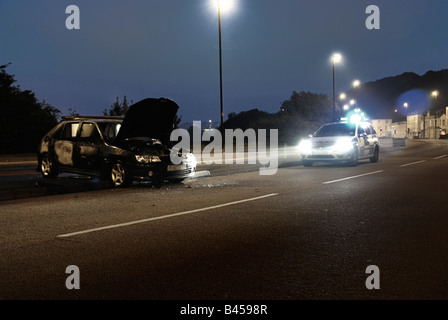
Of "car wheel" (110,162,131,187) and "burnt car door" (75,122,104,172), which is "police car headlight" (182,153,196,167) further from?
"burnt car door" (75,122,104,172)

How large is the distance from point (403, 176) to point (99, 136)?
29.8 feet

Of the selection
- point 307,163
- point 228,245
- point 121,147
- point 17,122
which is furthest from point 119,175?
point 17,122

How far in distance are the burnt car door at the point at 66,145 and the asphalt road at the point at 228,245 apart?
8.51 ft

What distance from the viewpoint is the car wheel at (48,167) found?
13727mm

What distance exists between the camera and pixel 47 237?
655cm

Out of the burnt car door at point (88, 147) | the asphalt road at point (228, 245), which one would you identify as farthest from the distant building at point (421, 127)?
the asphalt road at point (228, 245)

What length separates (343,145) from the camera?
61.7 ft

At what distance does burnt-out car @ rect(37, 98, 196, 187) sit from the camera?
12398mm

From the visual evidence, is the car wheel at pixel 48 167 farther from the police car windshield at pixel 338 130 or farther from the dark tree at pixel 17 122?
the dark tree at pixel 17 122

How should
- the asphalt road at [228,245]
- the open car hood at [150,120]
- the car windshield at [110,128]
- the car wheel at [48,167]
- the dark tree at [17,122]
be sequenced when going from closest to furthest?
the asphalt road at [228,245], the open car hood at [150,120], the car windshield at [110,128], the car wheel at [48,167], the dark tree at [17,122]

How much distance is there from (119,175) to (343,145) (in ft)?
32.1
